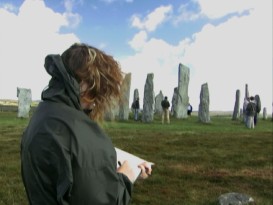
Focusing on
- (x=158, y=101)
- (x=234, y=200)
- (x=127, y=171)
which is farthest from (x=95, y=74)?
(x=158, y=101)

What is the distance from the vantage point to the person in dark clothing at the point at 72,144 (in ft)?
11.0

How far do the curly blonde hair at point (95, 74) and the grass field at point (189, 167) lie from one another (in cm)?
827

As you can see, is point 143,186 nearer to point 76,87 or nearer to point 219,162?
point 219,162

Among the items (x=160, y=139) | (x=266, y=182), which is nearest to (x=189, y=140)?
(x=160, y=139)

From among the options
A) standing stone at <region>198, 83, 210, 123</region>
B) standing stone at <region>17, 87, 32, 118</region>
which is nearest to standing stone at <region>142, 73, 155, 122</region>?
standing stone at <region>198, 83, 210, 123</region>

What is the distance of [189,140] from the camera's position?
22516 mm

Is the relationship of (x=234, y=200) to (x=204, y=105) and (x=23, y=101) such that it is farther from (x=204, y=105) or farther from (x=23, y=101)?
(x=204, y=105)

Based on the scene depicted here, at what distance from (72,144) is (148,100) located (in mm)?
37186

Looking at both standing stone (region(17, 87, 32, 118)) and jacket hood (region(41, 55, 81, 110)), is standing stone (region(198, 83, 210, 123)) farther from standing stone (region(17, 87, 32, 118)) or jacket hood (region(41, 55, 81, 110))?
jacket hood (region(41, 55, 81, 110))

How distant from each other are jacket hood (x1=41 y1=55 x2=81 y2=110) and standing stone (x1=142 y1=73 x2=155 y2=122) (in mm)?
35748

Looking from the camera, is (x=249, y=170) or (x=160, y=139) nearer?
(x=249, y=170)

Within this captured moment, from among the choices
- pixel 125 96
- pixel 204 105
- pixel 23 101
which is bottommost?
pixel 125 96

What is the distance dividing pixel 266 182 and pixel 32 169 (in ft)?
41.4

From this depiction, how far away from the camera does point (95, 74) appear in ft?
12.1
